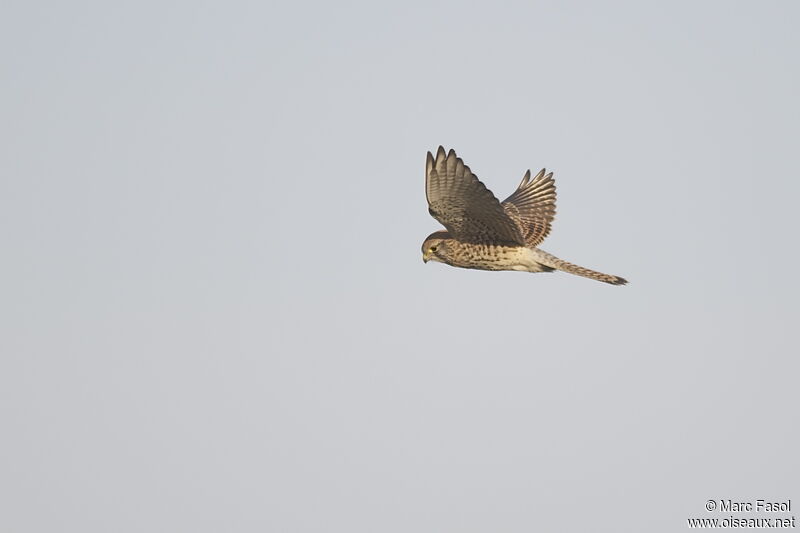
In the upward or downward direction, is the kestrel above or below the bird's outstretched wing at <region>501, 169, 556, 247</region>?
below

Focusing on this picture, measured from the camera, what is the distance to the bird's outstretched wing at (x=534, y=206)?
17125 mm

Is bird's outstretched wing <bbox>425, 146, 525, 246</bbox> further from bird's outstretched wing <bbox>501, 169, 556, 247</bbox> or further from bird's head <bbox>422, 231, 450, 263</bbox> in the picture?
bird's outstretched wing <bbox>501, 169, 556, 247</bbox>

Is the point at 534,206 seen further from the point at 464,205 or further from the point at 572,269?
the point at 464,205

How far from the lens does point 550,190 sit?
59.2 ft

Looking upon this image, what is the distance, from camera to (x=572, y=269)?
15195 mm

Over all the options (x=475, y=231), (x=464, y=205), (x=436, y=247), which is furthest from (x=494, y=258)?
(x=464, y=205)

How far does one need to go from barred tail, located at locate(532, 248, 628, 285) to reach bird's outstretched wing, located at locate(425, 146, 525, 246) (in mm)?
338

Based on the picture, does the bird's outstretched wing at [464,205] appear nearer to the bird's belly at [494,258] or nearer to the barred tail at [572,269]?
the bird's belly at [494,258]

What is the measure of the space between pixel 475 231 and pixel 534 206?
3.00 metres

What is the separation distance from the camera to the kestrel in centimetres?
1371

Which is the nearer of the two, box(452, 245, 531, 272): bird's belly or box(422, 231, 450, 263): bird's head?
box(452, 245, 531, 272): bird's belly

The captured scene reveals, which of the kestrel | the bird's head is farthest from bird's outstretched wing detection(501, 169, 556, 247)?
the bird's head

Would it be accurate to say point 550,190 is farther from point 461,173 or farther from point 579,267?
point 461,173

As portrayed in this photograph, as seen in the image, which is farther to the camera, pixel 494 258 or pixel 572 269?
pixel 494 258
